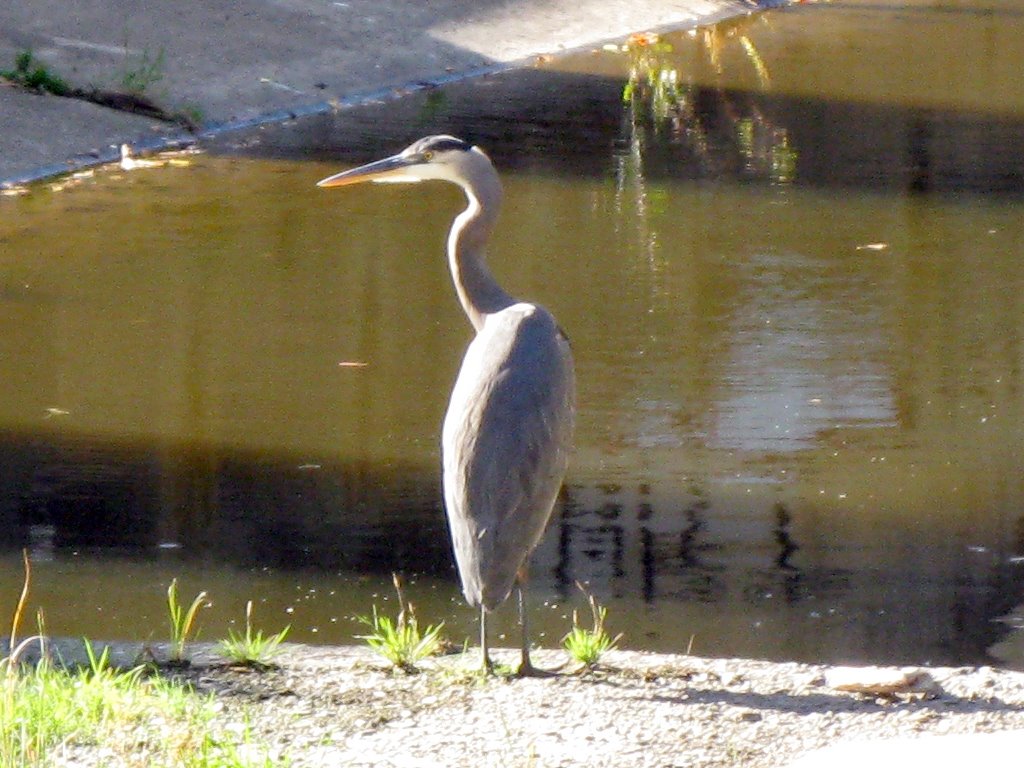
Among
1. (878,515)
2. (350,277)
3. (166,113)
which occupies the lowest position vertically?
(878,515)

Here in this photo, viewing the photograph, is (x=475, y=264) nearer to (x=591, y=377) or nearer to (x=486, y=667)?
(x=486, y=667)

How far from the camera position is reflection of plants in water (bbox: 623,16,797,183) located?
484 inches

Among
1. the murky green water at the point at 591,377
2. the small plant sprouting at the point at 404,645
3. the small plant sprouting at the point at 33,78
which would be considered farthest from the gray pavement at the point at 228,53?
the small plant sprouting at the point at 404,645

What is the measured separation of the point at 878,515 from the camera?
260 inches

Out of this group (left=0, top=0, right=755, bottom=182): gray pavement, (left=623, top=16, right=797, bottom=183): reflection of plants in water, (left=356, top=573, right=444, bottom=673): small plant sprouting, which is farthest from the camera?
(left=0, top=0, right=755, bottom=182): gray pavement

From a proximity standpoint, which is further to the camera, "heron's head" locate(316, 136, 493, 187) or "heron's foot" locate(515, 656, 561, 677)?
"heron's head" locate(316, 136, 493, 187)

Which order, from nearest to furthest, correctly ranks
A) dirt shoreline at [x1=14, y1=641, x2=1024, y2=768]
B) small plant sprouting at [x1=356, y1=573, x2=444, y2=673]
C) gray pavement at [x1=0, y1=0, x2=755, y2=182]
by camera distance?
1. dirt shoreline at [x1=14, y1=641, x2=1024, y2=768]
2. small plant sprouting at [x1=356, y1=573, x2=444, y2=673]
3. gray pavement at [x1=0, y1=0, x2=755, y2=182]

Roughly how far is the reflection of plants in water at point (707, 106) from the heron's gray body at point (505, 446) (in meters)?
6.71

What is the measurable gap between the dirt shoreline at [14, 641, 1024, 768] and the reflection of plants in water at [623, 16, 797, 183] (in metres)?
7.12

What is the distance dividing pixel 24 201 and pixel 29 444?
403 centimetres

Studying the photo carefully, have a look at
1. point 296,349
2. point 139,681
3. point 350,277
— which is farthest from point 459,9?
point 139,681

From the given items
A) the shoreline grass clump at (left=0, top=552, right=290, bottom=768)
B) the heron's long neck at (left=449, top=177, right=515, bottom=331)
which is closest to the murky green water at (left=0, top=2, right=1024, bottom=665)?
the heron's long neck at (left=449, top=177, right=515, bottom=331)

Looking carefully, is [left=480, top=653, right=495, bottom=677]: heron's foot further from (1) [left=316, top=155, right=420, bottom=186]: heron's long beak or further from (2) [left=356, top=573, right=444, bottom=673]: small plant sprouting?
(1) [left=316, top=155, right=420, bottom=186]: heron's long beak

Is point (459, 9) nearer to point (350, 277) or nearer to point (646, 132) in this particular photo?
point (646, 132)
